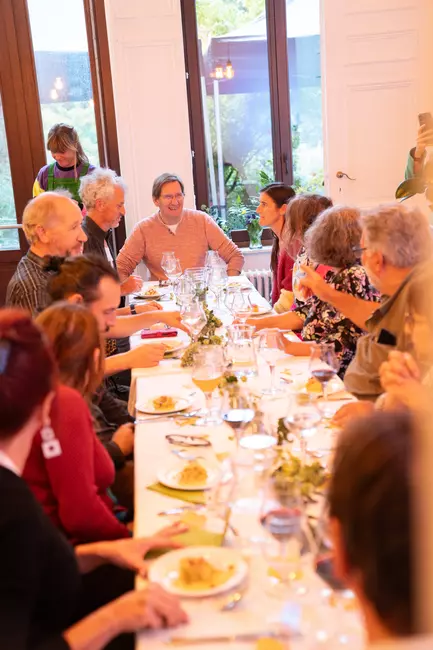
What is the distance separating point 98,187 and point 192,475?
288cm

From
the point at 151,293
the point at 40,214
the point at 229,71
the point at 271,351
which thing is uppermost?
the point at 229,71

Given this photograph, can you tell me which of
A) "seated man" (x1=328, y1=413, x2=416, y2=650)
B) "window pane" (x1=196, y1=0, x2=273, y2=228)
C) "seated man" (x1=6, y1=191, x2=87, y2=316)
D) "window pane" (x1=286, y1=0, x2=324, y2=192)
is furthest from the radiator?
"seated man" (x1=328, y1=413, x2=416, y2=650)

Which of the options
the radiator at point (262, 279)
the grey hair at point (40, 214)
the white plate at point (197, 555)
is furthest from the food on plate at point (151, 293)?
the white plate at point (197, 555)

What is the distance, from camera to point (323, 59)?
18.1 ft

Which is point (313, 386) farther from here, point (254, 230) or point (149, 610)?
point (254, 230)

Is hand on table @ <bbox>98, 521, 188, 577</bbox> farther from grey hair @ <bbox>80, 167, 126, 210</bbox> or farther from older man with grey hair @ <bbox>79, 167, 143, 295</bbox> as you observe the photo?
grey hair @ <bbox>80, 167, 126, 210</bbox>

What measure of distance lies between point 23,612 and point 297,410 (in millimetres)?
771

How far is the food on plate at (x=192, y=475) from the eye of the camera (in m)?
1.66

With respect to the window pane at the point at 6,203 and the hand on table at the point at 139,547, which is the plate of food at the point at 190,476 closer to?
the hand on table at the point at 139,547

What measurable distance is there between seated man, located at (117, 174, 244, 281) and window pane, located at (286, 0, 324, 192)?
4.61ft

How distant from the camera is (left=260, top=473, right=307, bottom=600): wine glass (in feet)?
3.78

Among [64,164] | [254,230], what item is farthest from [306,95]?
[64,164]

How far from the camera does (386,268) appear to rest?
2264 mm

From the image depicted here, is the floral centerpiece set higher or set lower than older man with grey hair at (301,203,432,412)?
lower
